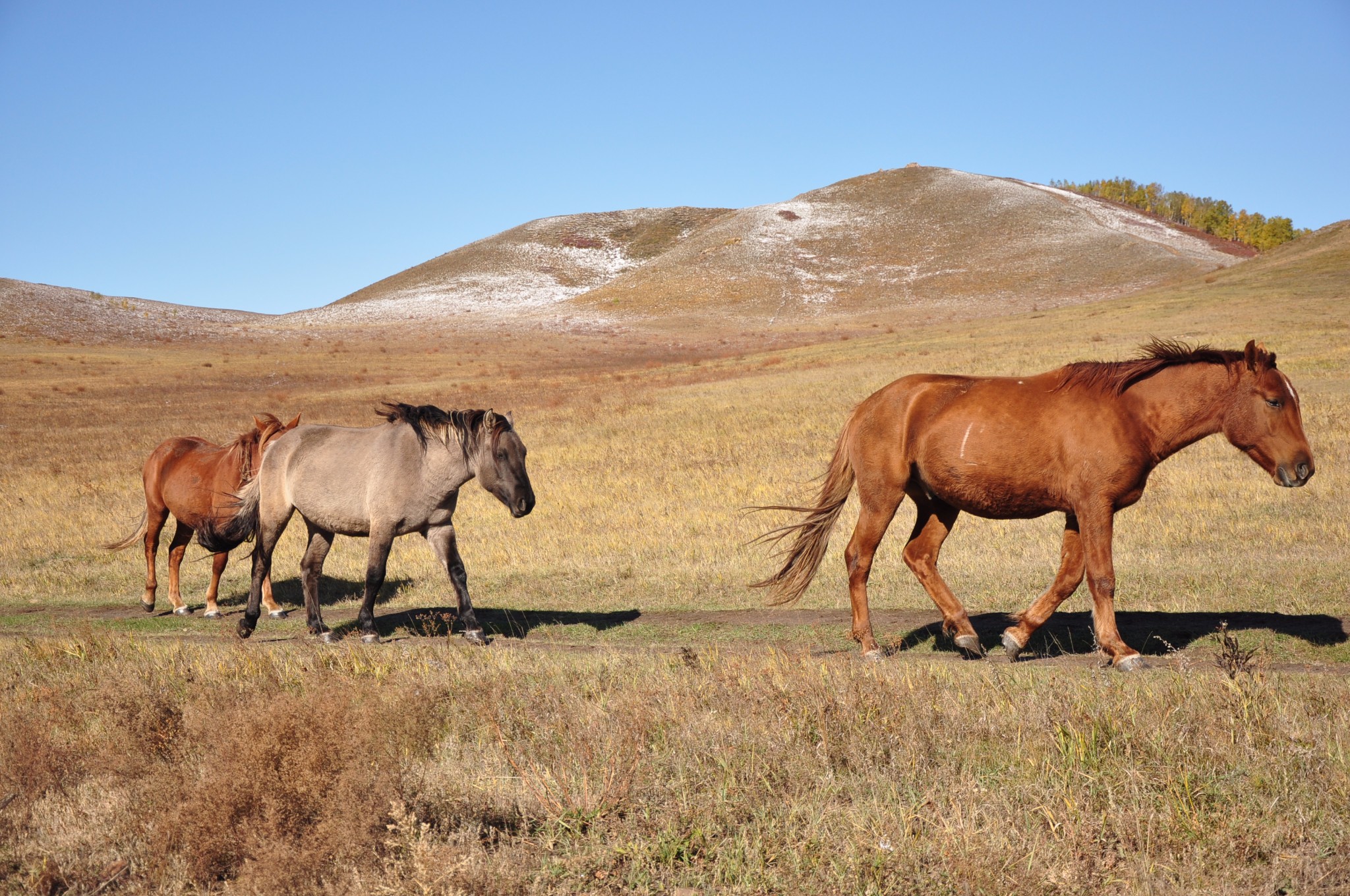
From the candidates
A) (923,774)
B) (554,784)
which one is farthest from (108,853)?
(923,774)

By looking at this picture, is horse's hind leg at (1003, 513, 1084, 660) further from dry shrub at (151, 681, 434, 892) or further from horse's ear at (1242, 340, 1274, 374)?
dry shrub at (151, 681, 434, 892)

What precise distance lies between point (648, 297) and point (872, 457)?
290 ft

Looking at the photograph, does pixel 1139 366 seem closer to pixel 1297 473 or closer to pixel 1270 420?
pixel 1270 420

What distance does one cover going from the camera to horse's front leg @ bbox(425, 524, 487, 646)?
9328 mm

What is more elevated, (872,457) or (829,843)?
(872,457)

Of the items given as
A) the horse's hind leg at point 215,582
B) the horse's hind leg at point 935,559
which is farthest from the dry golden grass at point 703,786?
the horse's hind leg at point 215,582

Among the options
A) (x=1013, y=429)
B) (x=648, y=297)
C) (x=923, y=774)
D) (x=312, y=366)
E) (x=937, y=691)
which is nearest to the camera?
(x=923, y=774)

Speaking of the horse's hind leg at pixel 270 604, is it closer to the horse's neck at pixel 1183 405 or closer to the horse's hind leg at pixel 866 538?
the horse's hind leg at pixel 866 538

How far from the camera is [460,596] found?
9477mm

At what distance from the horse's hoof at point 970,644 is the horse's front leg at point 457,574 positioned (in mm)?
4321

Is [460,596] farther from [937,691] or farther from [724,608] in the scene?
[937,691]

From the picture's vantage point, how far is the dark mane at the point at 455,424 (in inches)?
384

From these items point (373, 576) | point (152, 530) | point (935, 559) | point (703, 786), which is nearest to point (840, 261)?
point (152, 530)

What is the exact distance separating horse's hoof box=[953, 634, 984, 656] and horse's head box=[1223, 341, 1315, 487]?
2.58m
